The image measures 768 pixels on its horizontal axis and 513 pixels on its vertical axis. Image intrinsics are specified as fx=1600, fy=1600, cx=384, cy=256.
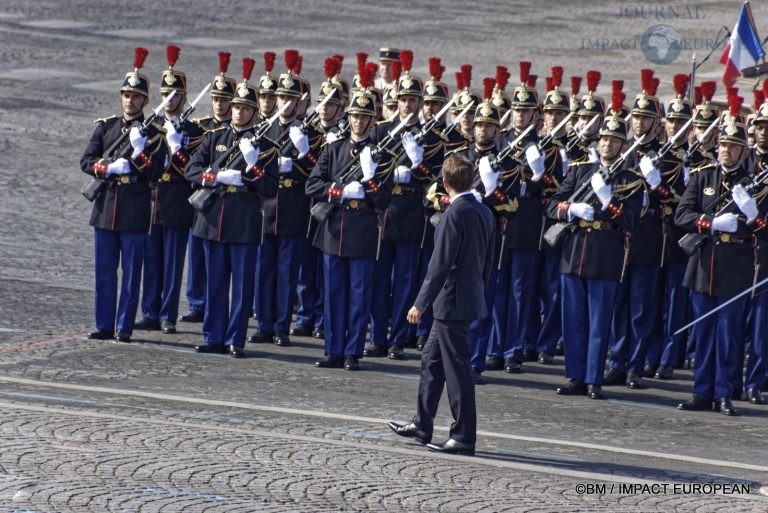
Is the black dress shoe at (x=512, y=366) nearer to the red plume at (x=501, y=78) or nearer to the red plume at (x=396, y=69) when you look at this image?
the red plume at (x=501, y=78)

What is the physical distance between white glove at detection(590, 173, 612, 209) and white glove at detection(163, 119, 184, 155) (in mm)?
3506

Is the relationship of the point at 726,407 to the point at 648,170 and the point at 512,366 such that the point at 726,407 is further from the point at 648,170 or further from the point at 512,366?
the point at 512,366

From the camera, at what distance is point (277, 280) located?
13.6 metres

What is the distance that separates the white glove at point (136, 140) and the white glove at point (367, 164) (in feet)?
5.85

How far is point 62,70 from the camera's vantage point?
26.8 metres

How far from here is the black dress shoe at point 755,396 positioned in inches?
480

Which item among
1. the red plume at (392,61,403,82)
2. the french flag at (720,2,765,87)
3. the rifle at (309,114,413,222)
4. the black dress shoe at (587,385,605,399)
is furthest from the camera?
the french flag at (720,2,765,87)

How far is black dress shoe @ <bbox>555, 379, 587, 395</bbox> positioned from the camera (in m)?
12.1

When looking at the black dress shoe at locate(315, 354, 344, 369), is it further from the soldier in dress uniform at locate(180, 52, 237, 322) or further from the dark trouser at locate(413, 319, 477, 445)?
the dark trouser at locate(413, 319, 477, 445)

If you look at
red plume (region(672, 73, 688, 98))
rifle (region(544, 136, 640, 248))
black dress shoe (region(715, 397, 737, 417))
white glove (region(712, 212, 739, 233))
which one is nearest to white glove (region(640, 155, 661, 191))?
rifle (region(544, 136, 640, 248))

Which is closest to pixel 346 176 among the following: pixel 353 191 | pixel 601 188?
pixel 353 191

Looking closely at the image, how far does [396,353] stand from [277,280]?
4.02 feet

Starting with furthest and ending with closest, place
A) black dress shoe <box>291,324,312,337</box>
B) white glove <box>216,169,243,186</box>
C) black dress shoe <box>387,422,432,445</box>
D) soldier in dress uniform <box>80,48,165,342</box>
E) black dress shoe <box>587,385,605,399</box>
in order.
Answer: black dress shoe <box>291,324,312,337</box>, soldier in dress uniform <box>80,48,165,342</box>, white glove <box>216,169,243,186</box>, black dress shoe <box>587,385,605,399</box>, black dress shoe <box>387,422,432,445</box>

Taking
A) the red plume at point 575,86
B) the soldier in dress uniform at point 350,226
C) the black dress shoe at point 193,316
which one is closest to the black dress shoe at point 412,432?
the soldier in dress uniform at point 350,226
